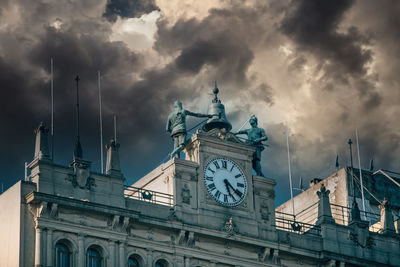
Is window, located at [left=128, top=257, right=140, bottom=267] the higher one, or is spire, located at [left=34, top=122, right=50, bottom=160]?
spire, located at [left=34, top=122, right=50, bottom=160]

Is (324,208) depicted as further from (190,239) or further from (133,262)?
(133,262)

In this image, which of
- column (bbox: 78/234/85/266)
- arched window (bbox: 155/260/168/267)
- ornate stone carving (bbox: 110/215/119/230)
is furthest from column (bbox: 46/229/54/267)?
arched window (bbox: 155/260/168/267)

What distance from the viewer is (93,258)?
7612 cm

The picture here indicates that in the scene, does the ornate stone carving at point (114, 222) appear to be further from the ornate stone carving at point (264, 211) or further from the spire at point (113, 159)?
the ornate stone carving at point (264, 211)

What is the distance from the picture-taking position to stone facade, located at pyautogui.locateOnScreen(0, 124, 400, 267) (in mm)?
74812

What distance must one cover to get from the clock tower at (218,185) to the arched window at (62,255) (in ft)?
25.4

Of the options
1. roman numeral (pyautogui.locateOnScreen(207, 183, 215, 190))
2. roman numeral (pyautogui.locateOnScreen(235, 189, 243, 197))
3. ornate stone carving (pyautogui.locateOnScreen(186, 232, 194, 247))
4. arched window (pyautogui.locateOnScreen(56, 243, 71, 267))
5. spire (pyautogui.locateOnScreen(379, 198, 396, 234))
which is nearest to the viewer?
arched window (pyautogui.locateOnScreen(56, 243, 71, 267))

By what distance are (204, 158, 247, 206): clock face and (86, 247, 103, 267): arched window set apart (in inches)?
367

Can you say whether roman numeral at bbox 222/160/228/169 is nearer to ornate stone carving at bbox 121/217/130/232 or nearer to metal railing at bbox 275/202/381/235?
ornate stone carving at bbox 121/217/130/232

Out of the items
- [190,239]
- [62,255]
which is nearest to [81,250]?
[62,255]

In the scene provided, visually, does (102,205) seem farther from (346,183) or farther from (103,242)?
(346,183)

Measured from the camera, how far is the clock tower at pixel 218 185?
8094 cm

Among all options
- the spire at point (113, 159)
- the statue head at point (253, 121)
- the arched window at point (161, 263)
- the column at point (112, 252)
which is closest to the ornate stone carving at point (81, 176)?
the spire at point (113, 159)

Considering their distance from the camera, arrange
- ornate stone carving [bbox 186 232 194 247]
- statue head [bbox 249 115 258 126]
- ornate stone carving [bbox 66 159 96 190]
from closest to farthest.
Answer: ornate stone carving [bbox 66 159 96 190] < ornate stone carving [bbox 186 232 194 247] < statue head [bbox 249 115 258 126]
